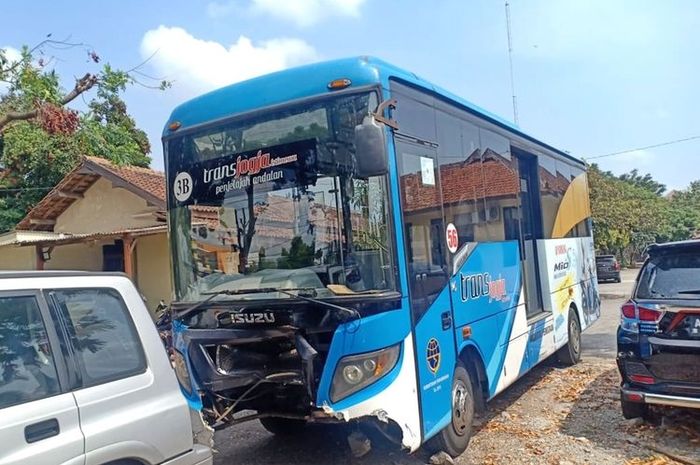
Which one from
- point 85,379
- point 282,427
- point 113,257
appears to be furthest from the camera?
point 113,257

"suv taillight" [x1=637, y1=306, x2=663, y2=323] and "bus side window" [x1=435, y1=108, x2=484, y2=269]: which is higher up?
"bus side window" [x1=435, y1=108, x2=484, y2=269]

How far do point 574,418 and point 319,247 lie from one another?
3.74 m

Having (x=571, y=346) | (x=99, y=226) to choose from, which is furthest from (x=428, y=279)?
(x=99, y=226)

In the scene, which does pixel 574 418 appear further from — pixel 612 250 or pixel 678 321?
pixel 612 250

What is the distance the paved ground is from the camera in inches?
202

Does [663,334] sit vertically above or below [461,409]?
above

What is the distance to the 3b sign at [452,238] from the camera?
17.3ft

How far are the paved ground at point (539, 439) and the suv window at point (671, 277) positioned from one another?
134 cm

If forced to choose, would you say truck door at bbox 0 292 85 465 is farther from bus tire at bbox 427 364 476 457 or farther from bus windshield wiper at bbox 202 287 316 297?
bus tire at bbox 427 364 476 457

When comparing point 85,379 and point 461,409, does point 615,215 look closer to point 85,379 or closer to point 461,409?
point 461,409

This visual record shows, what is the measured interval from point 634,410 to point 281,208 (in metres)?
4.01

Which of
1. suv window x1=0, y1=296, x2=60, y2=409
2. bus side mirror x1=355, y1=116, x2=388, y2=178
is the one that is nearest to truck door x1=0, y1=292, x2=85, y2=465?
suv window x1=0, y1=296, x2=60, y2=409

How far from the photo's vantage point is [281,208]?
4703 mm

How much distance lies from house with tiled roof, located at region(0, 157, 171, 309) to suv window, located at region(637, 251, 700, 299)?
12308mm
